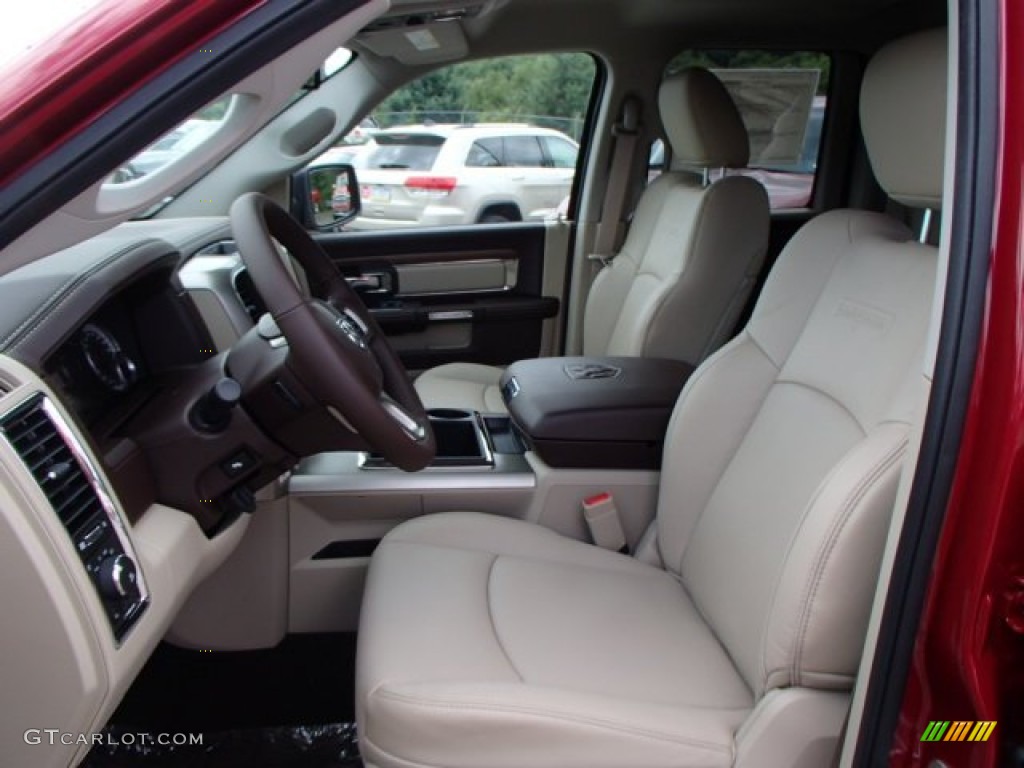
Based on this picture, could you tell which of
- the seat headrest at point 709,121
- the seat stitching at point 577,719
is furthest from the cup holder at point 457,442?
the seat headrest at point 709,121

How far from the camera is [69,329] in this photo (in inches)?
47.7

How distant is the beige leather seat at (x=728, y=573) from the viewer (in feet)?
3.73

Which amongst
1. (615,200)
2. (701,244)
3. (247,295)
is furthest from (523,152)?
(247,295)

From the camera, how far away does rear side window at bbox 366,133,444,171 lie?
3.04m

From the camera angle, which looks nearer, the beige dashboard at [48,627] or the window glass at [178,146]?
the beige dashboard at [48,627]

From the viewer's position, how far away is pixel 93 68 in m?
0.76

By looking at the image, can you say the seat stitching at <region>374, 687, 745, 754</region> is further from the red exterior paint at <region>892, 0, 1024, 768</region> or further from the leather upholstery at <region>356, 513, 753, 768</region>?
the red exterior paint at <region>892, 0, 1024, 768</region>

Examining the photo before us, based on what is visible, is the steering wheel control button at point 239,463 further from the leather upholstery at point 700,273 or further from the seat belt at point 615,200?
the seat belt at point 615,200

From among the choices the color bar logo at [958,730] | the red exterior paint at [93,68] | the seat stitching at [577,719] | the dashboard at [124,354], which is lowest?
the seat stitching at [577,719]

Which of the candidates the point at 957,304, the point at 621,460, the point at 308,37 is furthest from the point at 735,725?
the point at 308,37

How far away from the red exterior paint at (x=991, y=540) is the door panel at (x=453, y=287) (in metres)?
2.18

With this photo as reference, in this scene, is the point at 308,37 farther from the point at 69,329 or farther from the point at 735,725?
the point at 735,725

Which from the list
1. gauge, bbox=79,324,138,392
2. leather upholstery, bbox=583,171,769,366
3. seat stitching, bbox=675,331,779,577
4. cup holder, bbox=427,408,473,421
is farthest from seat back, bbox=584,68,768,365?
gauge, bbox=79,324,138,392

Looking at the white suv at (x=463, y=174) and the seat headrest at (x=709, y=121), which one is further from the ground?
the seat headrest at (x=709, y=121)
